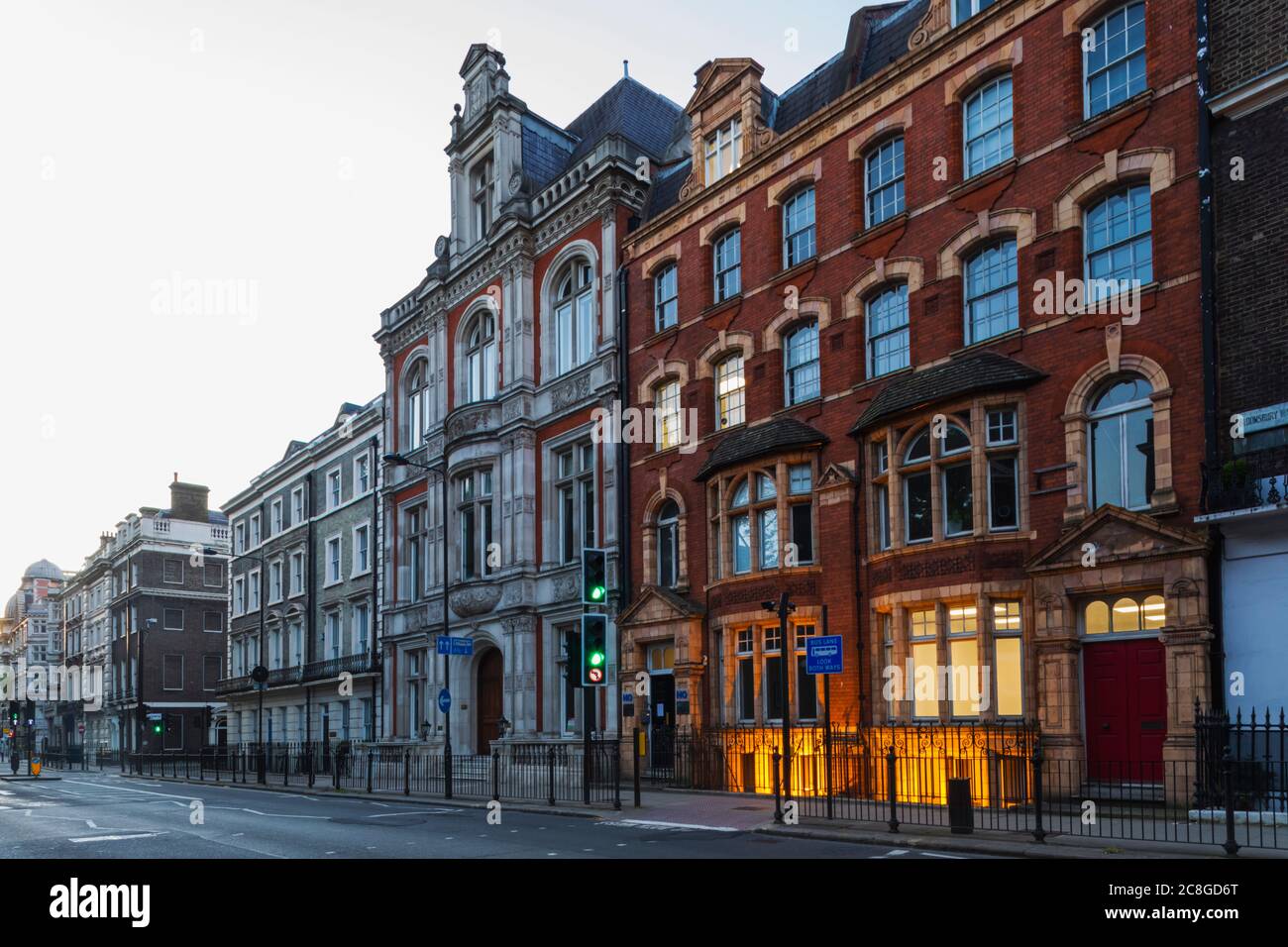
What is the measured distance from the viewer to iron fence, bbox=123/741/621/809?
26.0 m

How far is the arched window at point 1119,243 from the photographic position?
19969 millimetres

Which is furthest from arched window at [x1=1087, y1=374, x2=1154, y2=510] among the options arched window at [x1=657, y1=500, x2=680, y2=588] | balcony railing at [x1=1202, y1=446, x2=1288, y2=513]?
arched window at [x1=657, y1=500, x2=680, y2=588]

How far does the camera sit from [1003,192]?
22.4 m

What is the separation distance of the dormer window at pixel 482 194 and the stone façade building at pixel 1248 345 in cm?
2482

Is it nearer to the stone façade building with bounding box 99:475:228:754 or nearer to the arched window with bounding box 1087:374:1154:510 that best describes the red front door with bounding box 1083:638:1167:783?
the arched window with bounding box 1087:374:1154:510

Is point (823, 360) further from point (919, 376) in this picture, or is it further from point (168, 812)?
point (168, 812)

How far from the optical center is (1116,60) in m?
20.8

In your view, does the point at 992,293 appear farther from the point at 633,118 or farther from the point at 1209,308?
the point at 633,118

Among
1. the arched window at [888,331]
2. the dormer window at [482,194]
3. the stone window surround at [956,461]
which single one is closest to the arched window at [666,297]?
the arched window at [888,331]

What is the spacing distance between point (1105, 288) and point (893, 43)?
899cm

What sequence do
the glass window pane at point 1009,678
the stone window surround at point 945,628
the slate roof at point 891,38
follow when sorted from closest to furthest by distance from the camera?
the stone window surround at point 945,628, the glass window pane at point 1009,678, the slate roof at point 891,38

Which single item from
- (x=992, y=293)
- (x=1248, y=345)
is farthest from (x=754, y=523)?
(x=1248, y=345)

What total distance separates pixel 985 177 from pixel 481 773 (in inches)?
867

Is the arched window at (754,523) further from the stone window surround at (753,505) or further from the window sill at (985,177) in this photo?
the window sill at (985,177)
